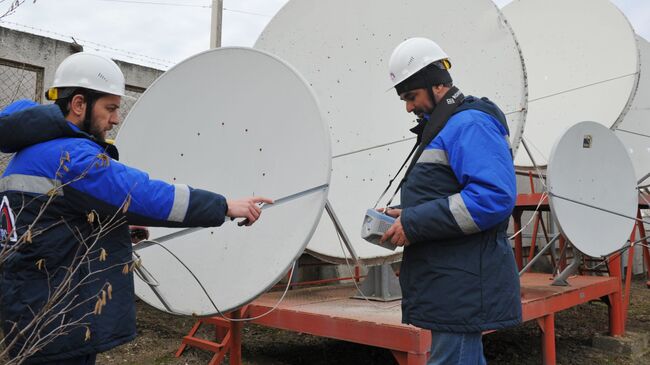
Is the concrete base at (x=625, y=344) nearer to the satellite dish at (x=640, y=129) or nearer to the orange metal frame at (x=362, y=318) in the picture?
the orange metal frame at (x=362, y=318)

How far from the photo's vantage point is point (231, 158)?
9.32ft

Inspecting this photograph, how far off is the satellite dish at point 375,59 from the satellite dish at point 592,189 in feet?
2.01

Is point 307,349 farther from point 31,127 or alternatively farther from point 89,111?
point 31,127

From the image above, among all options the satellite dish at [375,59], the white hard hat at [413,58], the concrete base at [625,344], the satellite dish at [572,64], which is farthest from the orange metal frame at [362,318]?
the satellite dish at [572,64]

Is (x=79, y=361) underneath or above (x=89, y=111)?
underneath


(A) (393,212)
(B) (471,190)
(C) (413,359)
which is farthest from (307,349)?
(B) (471,190)

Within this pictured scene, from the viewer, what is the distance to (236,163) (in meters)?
2.82

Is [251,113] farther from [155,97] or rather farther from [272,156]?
[155,97]

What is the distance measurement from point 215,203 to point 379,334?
1.68 meters

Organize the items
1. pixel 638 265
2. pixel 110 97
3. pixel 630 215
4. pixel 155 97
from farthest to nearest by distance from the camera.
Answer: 1. pixel 638 265
2. pixel 630 215
3. pixel 155 97
4. pixel 110 97

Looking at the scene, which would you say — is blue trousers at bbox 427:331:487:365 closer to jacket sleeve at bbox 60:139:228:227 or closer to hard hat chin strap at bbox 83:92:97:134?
jacket sleeve at bbox 60:139:228:227

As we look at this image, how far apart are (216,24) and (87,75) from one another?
5359mm

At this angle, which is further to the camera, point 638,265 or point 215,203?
point 638,265

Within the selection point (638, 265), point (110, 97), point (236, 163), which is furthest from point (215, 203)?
point (638, 265)
